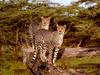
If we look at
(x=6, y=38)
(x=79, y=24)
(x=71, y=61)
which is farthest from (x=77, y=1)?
(x=6, y=38)

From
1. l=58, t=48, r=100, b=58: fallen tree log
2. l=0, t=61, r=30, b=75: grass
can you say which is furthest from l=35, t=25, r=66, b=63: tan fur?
l=0, t=61, r=30, b=75: grass

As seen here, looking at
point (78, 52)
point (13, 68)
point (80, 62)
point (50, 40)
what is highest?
point (50, 40)

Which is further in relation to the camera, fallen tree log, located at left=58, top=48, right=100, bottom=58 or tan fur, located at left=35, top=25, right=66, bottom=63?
fallen tree log, located at left=58, top=48, right=100, bottom=58

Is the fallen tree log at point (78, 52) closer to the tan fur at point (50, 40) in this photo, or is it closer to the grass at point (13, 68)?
the tan fur at point (50, 40)

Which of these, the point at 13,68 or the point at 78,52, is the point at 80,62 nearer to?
the point at 78,52

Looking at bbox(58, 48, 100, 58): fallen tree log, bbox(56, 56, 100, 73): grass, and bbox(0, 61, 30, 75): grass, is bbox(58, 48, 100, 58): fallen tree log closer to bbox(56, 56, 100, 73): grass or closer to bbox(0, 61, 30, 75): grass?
bbox(56, 56, 100, 73): grass

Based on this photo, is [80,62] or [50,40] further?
[80,62]

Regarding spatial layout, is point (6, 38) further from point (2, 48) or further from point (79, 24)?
point (79, 24)

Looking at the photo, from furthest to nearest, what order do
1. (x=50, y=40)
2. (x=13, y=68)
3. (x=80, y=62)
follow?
(x=13, y=68) < (x=80, y=62) < (x=50, y=40)

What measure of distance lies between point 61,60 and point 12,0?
206cm

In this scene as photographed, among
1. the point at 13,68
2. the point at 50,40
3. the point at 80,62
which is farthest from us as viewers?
the point at 13,68

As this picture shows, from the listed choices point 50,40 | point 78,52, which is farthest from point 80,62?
point 50,40

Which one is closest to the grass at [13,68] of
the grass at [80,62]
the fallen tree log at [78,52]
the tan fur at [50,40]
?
the tan fur at [50,40]

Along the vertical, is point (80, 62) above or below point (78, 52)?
below
